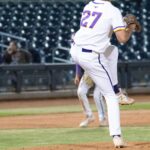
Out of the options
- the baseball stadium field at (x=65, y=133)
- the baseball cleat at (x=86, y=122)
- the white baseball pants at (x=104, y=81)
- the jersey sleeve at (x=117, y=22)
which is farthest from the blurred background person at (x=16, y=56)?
the jersey sleeve at (x=117, y=22)

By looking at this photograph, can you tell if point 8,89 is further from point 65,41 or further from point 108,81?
point 108,81

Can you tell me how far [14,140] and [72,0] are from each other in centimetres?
2046

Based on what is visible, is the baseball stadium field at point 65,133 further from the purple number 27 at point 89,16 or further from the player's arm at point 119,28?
the purple number 27 at point 89,16

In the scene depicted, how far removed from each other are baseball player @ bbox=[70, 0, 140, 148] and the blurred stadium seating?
55.1 feet

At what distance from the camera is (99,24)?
7.62 m

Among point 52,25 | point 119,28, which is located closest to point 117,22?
point 119,28

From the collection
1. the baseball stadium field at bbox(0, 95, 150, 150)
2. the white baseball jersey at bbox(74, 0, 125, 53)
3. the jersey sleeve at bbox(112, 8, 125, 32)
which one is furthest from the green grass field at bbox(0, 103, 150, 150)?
the jersey sleeve at bbox(112, 8, 125, 32)

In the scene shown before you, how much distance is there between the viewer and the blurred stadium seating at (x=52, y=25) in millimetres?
25875

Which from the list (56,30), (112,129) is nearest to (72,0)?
(56,30)

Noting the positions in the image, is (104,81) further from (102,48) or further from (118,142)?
(118,142)

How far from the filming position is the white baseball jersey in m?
7.50

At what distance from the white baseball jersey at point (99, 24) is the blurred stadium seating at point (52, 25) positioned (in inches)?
659

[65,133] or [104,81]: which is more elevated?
[104,81]

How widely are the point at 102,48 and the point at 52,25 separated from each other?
19.9 m
